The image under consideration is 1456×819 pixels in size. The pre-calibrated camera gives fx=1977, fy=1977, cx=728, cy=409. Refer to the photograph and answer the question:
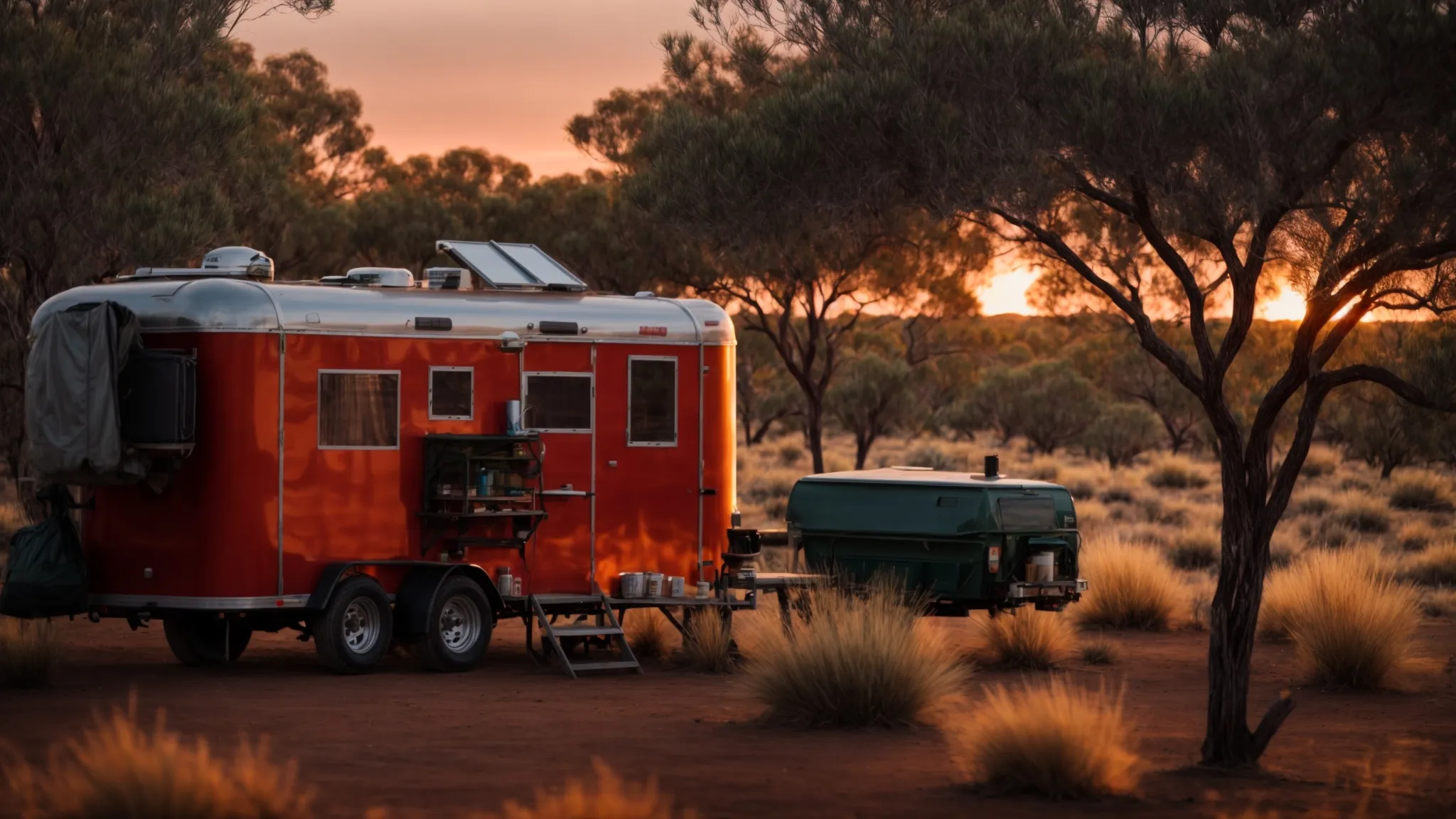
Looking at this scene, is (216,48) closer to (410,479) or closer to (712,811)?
(410,479)

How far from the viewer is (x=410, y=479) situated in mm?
15047

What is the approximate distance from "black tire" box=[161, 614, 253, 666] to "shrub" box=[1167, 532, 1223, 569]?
14727mm

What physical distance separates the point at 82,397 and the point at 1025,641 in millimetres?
7650

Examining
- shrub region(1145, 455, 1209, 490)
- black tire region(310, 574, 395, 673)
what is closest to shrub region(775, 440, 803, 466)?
shrub region(1145, 455, 1209, 490)

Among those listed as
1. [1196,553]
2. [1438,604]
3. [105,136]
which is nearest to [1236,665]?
[1438,604]

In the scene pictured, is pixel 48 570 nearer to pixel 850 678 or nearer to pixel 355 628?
pixel 355 628

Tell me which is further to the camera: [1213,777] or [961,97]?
[961,97]

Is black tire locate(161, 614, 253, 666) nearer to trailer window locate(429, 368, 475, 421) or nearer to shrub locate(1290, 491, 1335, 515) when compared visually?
trailer window locate(429, 368, 475, 421)

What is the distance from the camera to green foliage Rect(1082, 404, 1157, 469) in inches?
2089

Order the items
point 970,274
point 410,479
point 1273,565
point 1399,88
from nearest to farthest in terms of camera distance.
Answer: point 1399,88 → point 410,479 → point 1273,565 → point 970,274

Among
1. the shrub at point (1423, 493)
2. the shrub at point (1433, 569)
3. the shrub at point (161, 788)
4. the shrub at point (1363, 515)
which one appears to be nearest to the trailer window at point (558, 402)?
the shrub at point (161, 788)

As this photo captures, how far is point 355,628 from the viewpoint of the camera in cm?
1479

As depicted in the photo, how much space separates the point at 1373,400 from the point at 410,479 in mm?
27113

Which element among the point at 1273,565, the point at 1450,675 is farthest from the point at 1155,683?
the point at 1273,565
